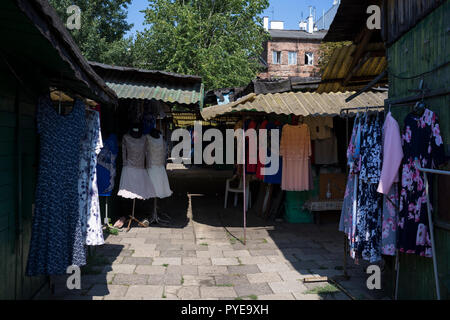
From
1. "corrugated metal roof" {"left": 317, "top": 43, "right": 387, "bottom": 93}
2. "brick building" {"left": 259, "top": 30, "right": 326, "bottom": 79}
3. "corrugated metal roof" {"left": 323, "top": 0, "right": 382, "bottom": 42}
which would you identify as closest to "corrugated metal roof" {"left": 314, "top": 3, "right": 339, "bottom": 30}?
"brick building" {"left": 259, "top": 30, "right": 326, "bottom": 79}

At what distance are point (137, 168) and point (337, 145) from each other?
480cm

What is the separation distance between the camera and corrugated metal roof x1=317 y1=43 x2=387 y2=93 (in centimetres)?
565

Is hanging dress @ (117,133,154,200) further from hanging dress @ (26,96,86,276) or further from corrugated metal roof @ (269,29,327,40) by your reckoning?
corrugated metal roof @ (269,29,327,40)

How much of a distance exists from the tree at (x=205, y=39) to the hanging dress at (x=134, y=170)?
1397 centimetres

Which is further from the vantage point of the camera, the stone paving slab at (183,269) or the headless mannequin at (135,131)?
the headless mannequin at (135,131)

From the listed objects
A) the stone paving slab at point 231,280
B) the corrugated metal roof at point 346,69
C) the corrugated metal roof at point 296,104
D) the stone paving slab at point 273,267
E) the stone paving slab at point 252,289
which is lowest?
the stone paving slab at point 252,289

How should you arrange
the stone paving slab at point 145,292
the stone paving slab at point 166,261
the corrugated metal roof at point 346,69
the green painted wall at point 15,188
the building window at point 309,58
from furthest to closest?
the building window at point 309,58
the corrugated metal roof at point 346,69
the stone paving slab at point 166,261
the stone paving slab at point 145,292
the green painted wall at point 15,188

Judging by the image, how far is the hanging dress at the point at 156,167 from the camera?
7.63m

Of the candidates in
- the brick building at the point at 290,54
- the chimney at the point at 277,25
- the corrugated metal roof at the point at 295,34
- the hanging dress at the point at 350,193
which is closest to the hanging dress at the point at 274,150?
the hanging dress at the point at 350,193

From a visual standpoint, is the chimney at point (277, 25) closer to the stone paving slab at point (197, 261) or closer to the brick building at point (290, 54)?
the brick building at point (290, 54)

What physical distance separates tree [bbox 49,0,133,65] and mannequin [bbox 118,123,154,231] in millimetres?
17558

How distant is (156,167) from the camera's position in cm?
777
